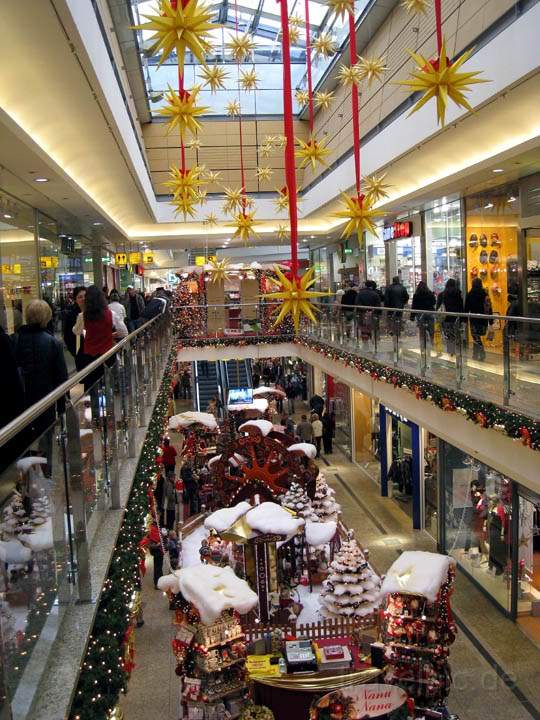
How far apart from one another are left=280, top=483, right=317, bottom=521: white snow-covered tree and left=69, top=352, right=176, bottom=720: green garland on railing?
5.38 metres

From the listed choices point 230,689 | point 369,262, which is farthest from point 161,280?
point 230,689

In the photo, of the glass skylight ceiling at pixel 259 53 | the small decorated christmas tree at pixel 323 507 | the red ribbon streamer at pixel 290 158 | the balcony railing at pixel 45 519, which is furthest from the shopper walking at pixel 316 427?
the balcony railing at pixel 45 519

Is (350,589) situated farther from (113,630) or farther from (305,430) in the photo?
(305,430)

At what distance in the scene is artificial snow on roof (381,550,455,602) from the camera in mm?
6898

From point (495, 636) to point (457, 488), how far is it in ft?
10.1

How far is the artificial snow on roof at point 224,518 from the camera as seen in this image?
8367 millimetres

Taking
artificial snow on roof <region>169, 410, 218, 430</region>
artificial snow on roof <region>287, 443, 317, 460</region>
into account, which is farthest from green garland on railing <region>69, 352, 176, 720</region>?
artificial snow on roof <region>169, 410, 218, 430</region>

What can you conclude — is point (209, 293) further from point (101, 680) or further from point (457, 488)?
point (101, 680)

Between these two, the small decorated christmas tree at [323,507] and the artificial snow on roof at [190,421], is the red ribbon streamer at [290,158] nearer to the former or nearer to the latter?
the small decorated christmas tree at [323,507]

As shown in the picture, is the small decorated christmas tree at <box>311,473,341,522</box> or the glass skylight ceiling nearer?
the small decorated christmas tree at <box>311,473,341,522</box>

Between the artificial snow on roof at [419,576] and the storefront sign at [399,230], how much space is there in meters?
12.9

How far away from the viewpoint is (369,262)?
77.4ft

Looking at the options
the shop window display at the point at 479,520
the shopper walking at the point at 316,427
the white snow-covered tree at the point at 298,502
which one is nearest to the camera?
the white snow-covered tree at the point at 298,502

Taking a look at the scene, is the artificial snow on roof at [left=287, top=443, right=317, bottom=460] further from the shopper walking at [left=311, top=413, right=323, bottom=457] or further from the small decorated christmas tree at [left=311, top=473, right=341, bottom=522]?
the shopper walking at [left=311, top=413, right=323, bottom=457]
